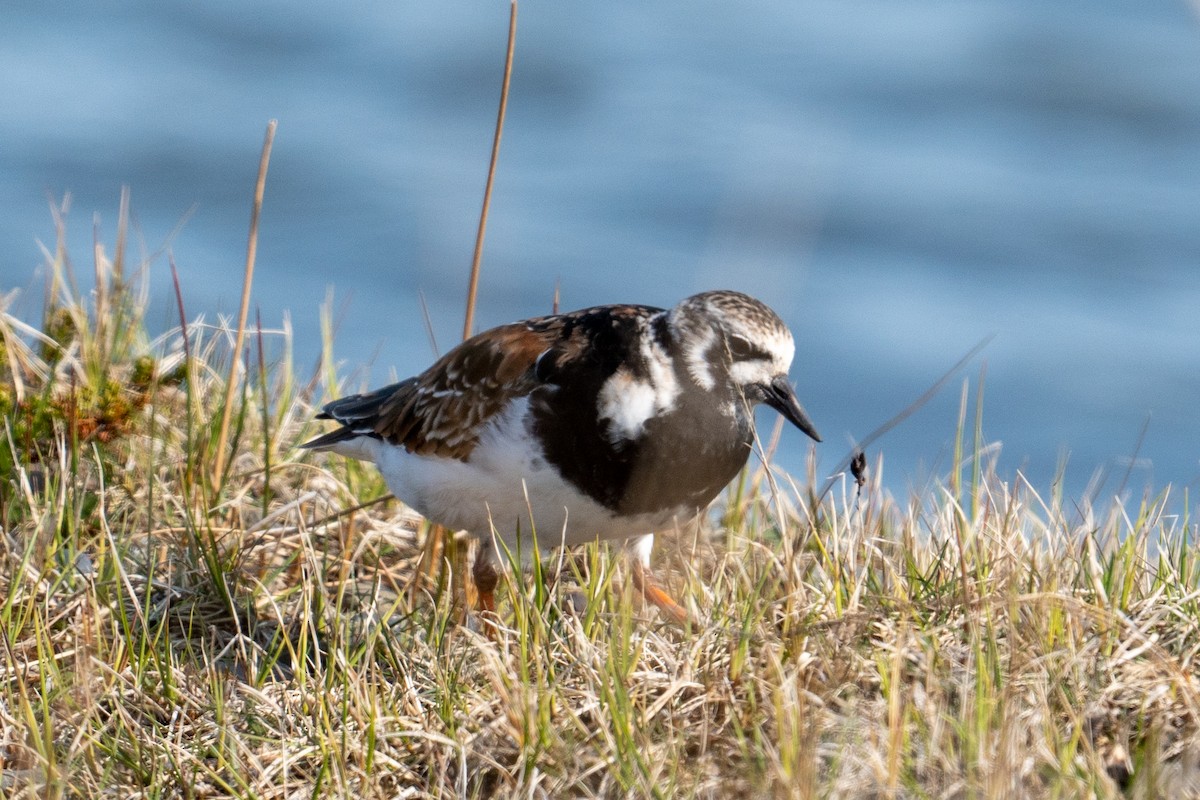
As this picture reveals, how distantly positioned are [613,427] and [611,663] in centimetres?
115

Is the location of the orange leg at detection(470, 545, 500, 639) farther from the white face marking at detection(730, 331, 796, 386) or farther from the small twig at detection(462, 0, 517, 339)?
the white face marking at detection(730, 331, 796, 386)

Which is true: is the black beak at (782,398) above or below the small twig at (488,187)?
below

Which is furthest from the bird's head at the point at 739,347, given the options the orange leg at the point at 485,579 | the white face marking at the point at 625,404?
the orange leg at the point at 485,579

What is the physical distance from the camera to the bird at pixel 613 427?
13.9 feet

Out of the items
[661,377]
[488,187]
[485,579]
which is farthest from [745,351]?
[485,579]

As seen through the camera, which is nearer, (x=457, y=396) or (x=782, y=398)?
(x=782, y=398)

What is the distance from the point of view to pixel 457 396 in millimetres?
4809

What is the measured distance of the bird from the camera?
166 inches

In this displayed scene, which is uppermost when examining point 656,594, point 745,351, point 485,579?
point 745,351

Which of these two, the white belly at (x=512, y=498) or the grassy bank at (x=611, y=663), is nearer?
the grassy bank at (x=611, y=663)

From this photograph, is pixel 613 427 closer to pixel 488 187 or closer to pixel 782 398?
pixel 782 398

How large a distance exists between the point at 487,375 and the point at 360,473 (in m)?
1.05

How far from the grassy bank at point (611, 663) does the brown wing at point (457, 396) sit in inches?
14.0

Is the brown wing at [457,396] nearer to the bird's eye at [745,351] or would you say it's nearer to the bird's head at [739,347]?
the bird's head at [739,347]
